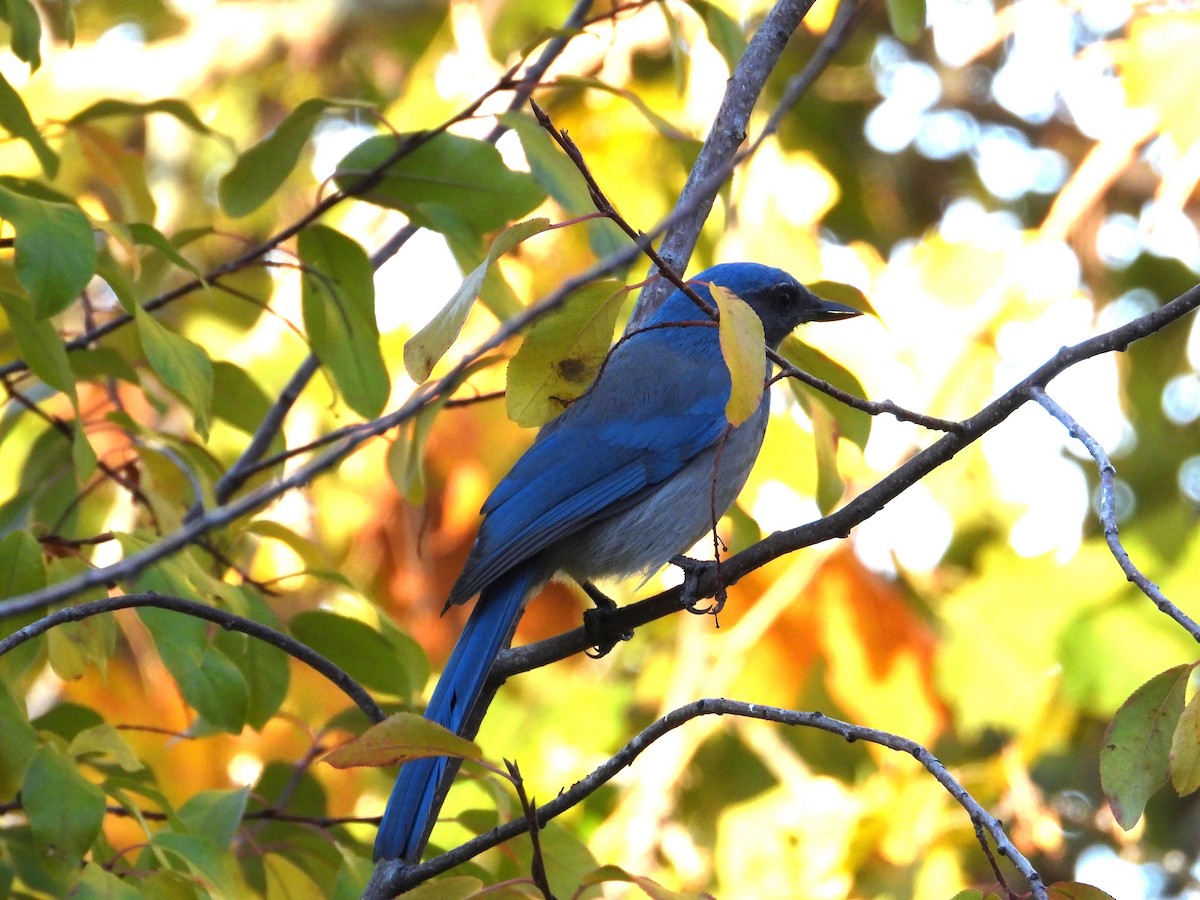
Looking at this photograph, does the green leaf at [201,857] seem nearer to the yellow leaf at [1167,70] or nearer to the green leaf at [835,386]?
the green leaf at [835,386]

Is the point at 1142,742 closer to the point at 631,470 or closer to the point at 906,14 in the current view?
the point at 906,14

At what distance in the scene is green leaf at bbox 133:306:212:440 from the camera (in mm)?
2820

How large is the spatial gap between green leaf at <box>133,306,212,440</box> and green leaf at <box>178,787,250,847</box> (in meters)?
0.81

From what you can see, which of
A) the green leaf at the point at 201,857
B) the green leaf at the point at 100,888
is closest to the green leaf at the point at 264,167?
the green leaf at the point at 201,857

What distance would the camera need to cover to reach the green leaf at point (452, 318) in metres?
2.45

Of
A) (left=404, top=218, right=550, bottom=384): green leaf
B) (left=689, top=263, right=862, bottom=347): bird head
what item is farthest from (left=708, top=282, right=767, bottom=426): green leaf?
(left=689, top=263, right=862, bottom=347): bird head

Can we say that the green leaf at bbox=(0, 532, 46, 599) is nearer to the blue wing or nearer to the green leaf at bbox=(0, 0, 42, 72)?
the green leaf at bbox=(0, 0, 42, 72)

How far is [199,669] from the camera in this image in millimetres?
2795

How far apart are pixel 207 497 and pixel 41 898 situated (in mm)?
1045

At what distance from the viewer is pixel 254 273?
508 centimetres

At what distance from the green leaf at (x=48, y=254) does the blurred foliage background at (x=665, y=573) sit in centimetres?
41

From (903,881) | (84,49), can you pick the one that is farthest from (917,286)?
(84,49)

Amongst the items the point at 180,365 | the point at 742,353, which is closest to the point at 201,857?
the point at 180,365

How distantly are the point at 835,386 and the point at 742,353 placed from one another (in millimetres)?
1176
